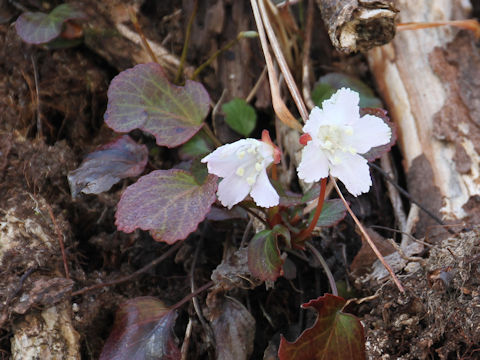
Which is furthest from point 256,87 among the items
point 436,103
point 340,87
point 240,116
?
point 436,103

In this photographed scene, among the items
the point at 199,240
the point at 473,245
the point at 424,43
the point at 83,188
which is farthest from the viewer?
the point at 424,43

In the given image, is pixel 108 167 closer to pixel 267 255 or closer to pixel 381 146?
pixel 267 255

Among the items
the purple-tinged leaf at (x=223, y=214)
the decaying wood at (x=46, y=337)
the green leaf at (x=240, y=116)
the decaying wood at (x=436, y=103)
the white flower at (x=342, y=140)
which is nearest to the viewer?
the white flower at (x=342, y=140)

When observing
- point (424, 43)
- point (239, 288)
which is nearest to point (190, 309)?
point (239, 288)

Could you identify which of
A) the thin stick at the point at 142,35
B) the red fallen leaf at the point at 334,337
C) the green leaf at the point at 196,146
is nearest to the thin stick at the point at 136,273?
the green leaf at the point at 196,146

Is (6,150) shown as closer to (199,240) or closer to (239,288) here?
(199,240)

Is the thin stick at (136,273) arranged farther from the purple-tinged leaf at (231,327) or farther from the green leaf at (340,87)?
the green leaf at (340,87)

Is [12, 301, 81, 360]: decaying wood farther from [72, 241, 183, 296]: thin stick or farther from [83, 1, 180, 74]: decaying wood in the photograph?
[83, 1, 180, 74]: decaying wood
